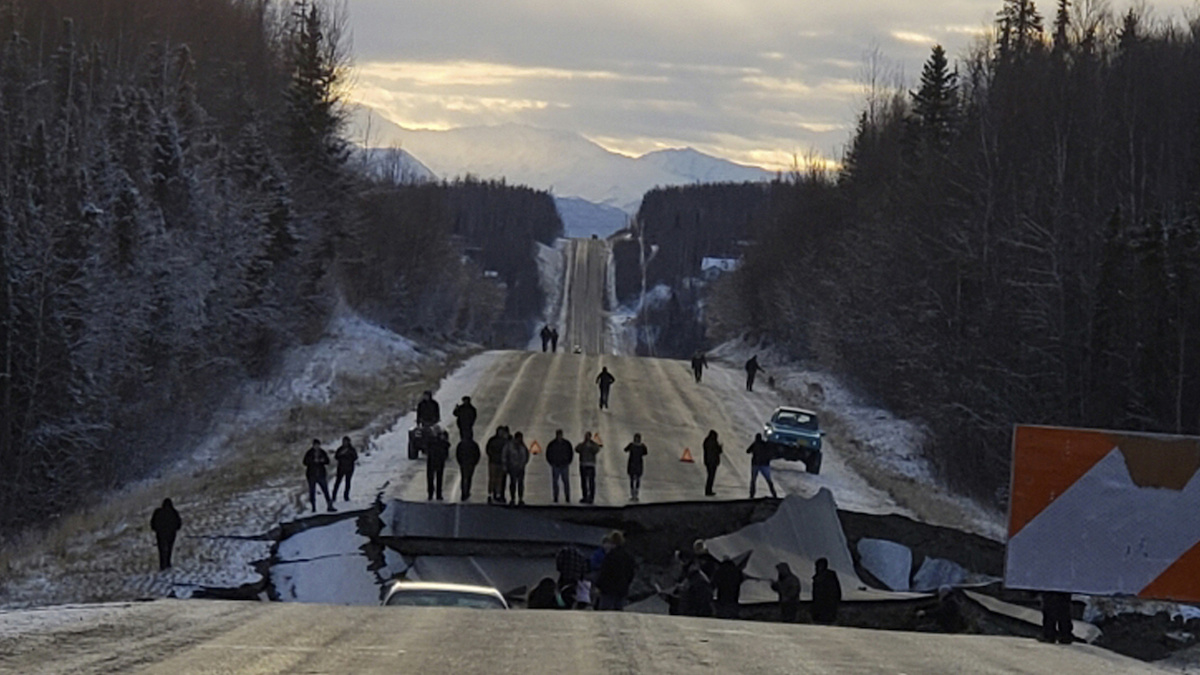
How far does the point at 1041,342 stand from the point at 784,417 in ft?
51.6

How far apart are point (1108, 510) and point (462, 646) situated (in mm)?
5022

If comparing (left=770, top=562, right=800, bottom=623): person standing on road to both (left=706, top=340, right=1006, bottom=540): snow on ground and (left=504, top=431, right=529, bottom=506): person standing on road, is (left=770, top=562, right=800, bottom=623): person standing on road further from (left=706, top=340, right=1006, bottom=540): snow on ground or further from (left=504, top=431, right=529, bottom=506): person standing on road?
(left=706, top=340, right=1006, bottom=540): snow on ground

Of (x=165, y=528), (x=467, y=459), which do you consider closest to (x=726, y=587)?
(x=165, y=528)

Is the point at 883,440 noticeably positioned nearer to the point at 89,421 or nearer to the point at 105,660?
the point at 89,421

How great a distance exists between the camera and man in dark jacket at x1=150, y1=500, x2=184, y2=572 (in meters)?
27.2

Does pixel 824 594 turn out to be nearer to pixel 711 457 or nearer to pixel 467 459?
pixel 467 459

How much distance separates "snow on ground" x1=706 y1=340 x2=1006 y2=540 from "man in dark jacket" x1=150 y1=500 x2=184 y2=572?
51.6 ft

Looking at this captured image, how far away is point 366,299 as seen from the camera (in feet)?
318

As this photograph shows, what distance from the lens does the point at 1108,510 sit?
12320mm

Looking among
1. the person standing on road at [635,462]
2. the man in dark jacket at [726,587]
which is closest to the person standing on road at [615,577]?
the man in dark jacket at [726,587]

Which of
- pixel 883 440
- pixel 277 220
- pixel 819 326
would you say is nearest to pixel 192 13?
pixel 277 220

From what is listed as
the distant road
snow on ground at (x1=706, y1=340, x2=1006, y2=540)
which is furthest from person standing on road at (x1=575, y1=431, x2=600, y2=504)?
the distant road

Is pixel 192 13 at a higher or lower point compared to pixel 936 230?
higher

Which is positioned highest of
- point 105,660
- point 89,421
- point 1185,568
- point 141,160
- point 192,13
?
point 192,13
